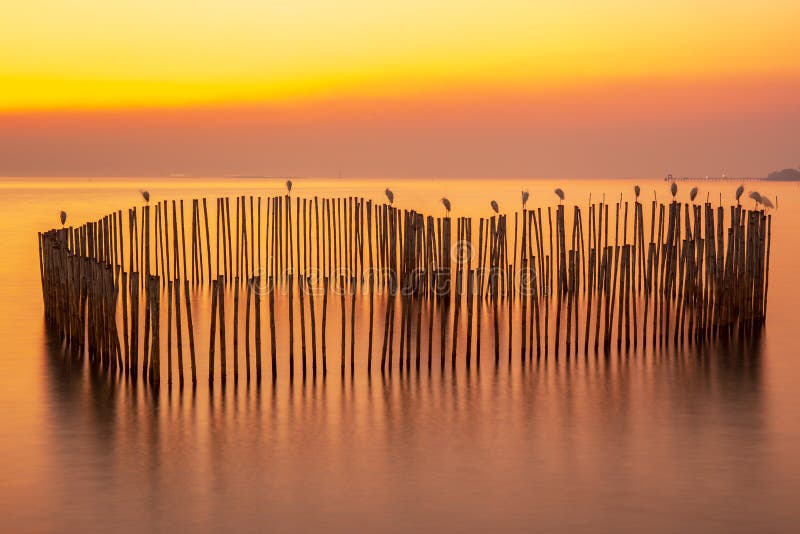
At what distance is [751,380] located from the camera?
12367 mm

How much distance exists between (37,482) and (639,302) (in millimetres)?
10484

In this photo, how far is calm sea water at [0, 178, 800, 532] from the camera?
782 cm

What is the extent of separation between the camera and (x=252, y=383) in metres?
11.2

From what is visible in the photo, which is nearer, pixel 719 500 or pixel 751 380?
pixel 719 500

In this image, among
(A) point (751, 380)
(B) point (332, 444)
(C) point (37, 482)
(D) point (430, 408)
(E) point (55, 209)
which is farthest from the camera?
(E) point (55, 209)

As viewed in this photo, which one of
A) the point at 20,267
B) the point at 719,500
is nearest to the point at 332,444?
the point at 719,500

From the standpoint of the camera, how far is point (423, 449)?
9453 mm

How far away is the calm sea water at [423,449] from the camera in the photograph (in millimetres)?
7820

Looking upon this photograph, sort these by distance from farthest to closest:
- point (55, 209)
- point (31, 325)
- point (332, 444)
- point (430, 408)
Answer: point (55, 209) < point (31, 325) < point (430, 408) < point (332, 444)

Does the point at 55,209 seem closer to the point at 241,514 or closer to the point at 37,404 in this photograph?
the point at 37,404

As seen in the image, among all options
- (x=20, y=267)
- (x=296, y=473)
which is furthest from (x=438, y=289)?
(x=20, y=267)

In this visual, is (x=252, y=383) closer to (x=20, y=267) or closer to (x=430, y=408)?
(x=430, y=408)

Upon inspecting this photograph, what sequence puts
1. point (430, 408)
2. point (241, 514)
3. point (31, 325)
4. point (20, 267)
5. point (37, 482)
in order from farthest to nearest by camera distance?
1. point (20, 267)
2. point (31, 325)
3. point (430, 408)
4. point (37, 482)
5. point (241, 514)

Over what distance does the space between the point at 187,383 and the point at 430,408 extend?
255cm
